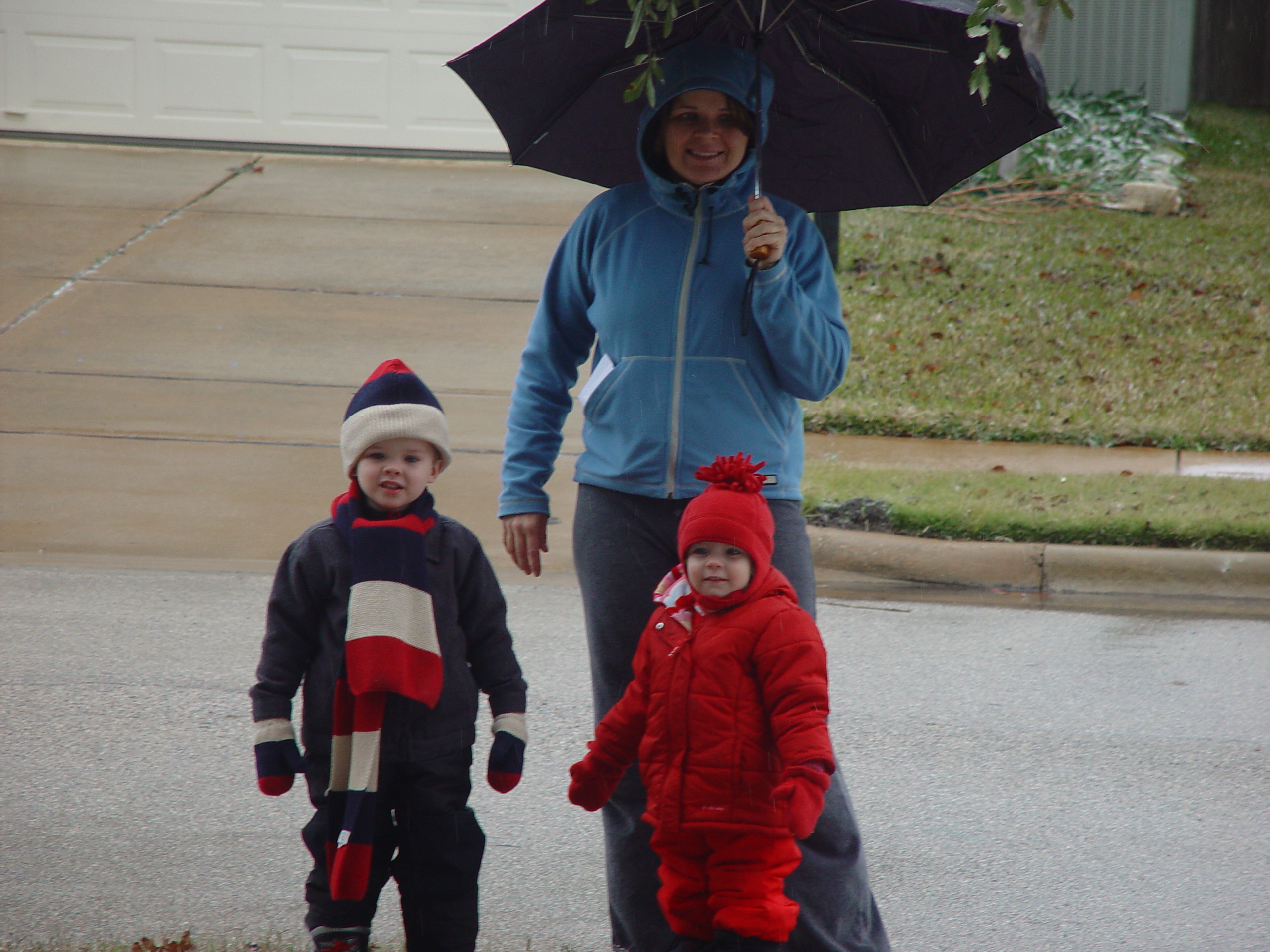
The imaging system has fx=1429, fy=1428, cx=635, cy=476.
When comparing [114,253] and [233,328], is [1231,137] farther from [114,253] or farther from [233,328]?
[114,253]

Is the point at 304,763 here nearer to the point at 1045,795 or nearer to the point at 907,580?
the point at 1045,795

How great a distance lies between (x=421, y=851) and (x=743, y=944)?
26.5 inches

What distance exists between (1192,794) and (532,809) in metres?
1.95

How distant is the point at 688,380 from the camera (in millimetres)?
2889

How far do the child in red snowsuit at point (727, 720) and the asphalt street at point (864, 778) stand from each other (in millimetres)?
847

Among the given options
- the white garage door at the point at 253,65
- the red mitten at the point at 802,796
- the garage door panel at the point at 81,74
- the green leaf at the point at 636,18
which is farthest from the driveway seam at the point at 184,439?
the garage door panel at the point at 81,74

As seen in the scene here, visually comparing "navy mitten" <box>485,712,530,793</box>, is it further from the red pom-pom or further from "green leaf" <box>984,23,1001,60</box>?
"green leaf" <box>984,23,1001,60</box>

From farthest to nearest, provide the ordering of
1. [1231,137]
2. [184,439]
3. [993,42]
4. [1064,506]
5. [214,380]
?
1. [1231,137]
2. [214,380]
3. [184,439]
4. [1064,506]
5. [993,42]

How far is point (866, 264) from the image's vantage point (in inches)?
430

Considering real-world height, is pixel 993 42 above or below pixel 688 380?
above

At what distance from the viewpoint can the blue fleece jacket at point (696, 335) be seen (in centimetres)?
288

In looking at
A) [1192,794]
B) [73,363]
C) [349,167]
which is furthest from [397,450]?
[349,167]

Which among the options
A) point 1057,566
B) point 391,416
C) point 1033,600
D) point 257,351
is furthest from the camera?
Answer: point 257,351

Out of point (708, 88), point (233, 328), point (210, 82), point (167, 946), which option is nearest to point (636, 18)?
point (708, 88)
